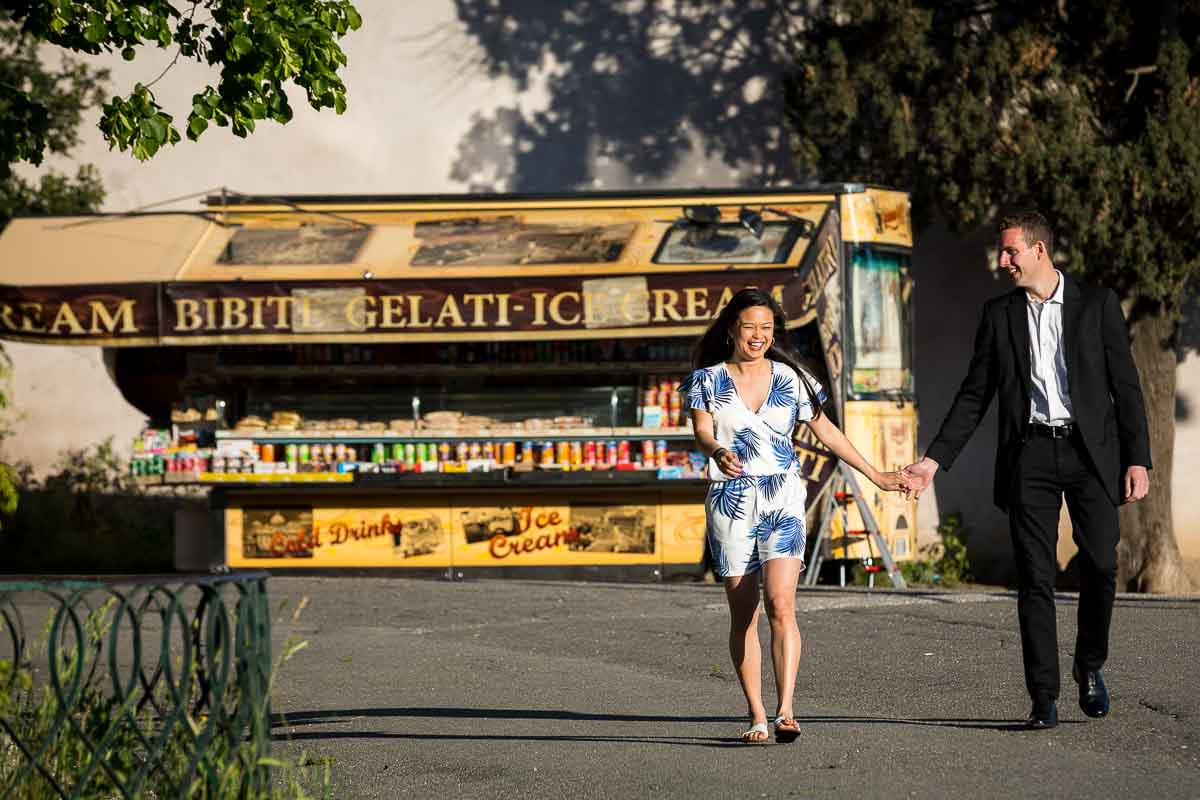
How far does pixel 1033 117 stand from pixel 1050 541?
11.7 m

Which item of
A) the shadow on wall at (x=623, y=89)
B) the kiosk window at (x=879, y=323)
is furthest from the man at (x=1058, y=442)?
the shadow on wall at (x=623, y=89)

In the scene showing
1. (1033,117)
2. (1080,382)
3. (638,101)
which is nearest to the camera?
(1080,382)

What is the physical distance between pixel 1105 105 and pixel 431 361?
7079 mm

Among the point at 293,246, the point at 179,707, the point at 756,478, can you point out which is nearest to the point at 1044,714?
the point at 756,478

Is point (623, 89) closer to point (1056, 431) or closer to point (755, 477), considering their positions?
point (1056, 431)

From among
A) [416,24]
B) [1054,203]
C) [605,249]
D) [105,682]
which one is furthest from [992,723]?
[416,24]

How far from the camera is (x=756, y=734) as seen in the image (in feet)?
24.7

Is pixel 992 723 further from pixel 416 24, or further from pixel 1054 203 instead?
pixel 416 24

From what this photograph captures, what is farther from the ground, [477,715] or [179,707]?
[179,707]

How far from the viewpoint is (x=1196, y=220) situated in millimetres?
17688

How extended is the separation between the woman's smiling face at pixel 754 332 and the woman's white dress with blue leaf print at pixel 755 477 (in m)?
0.14

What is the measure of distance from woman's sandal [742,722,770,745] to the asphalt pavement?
6 cm

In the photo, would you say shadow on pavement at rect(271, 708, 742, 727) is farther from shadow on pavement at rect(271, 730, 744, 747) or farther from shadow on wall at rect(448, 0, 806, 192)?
shadow on wall at rect(448, 0, 806, 192)

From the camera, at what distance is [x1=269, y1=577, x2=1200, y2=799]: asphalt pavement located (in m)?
6.98
